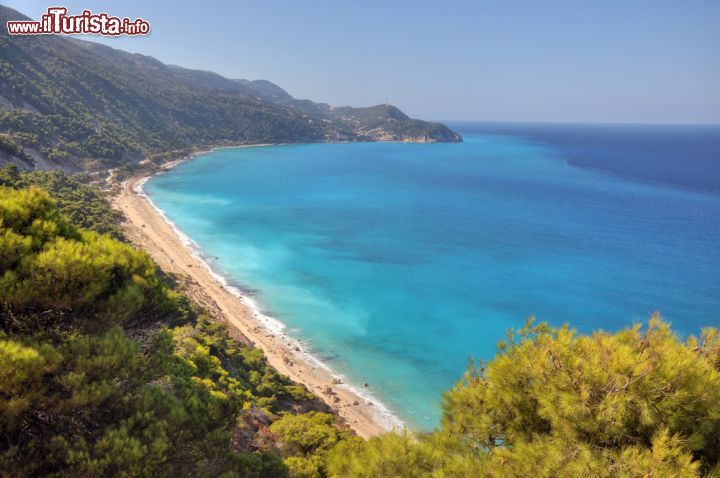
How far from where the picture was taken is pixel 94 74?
102312mm

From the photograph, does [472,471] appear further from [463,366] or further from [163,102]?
[163,102]

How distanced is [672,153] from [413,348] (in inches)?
7373

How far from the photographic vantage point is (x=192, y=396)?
7.39 m

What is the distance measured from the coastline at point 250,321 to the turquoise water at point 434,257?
3.61 ft

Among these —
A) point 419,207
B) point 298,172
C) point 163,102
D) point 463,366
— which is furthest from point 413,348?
point 163,102

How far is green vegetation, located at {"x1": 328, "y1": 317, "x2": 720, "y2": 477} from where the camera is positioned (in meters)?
4.32

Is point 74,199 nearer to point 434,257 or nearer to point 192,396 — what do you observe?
point 434,257

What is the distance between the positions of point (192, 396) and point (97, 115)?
329ft

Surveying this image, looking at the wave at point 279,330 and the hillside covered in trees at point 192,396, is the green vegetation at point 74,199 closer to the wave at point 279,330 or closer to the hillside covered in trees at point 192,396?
the wave at point 279,330

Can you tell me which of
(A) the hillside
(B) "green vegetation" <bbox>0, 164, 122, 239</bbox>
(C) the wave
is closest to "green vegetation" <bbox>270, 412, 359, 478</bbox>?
(C) the wave

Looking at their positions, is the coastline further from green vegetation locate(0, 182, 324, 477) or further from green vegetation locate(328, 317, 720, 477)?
green vegetation locate(0, 182, 324, 477)

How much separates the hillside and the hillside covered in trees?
49.4m

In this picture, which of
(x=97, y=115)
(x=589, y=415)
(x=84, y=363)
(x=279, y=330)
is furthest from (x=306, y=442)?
(x=97, y=115)

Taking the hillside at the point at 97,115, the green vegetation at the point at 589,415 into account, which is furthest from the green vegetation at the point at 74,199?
the green vegetation at the point at 589,415
